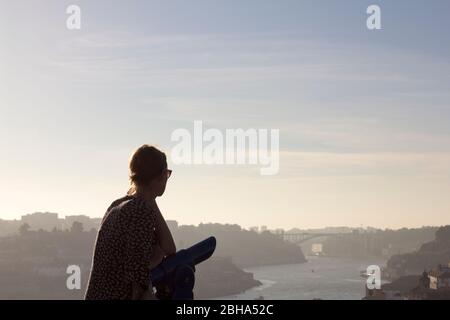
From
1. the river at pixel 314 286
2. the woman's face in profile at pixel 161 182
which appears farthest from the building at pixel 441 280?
the woman's face in profile at pixel 161 182

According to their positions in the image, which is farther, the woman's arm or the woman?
the woman's arm

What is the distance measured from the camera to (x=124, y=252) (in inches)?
117

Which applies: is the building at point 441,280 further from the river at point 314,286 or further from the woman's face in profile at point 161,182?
the woman's face in profile at point 161,182

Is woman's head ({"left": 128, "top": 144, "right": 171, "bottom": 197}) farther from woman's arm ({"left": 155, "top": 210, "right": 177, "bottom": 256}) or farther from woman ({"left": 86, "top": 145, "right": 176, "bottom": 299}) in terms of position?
woman's arm ({"left": 155, "top": 210, "right": 177, "bottom": 256})

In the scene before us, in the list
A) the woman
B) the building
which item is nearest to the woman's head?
the woman

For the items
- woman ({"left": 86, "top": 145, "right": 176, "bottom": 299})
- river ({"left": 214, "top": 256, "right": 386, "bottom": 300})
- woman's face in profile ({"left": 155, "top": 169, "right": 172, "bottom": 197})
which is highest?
woman's face in profile ({"left": 155, "top": 169, "right": 172, "bottom": 197})

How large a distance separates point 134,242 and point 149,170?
1.12ft

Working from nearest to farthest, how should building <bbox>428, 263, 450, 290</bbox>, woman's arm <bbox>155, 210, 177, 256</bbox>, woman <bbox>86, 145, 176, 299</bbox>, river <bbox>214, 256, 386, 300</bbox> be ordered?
1. woman <bbox>86, 145, 176, 299</bbox>
2. woman's arm <bbox>155, 210, 177, 256</bbox>
3. building <bbox>428, 263, 450, 290</bbox>
4. river <bbox>214, 256, 386, 300</bbox>

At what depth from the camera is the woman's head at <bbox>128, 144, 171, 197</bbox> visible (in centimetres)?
308

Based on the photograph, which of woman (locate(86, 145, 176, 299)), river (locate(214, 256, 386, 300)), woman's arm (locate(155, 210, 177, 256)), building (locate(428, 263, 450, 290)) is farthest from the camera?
river (locate(214, 256, 386, 300))

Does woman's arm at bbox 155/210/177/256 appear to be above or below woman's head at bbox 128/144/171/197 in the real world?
below

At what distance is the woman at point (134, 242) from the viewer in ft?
9.68
